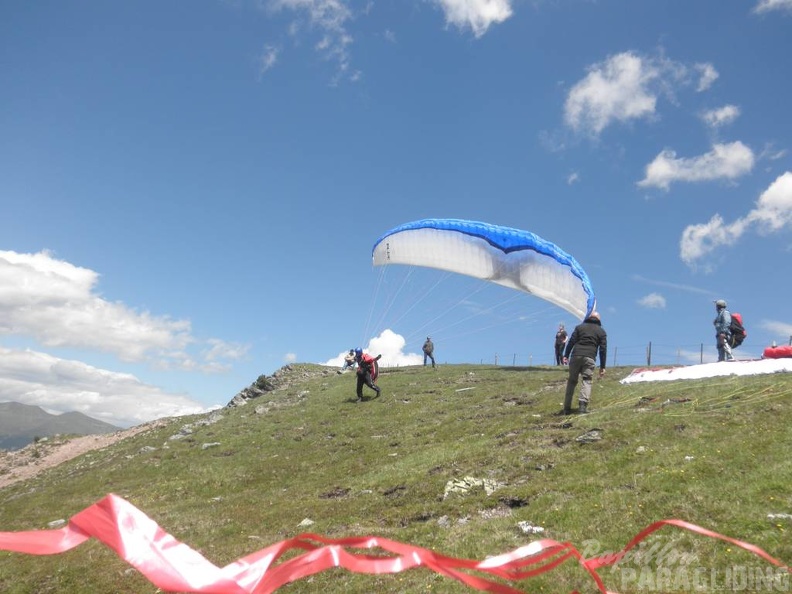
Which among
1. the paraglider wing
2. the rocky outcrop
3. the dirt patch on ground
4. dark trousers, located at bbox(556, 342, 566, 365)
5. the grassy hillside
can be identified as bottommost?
the dirt patch on ground

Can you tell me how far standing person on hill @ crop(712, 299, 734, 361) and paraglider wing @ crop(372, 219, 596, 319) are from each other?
5589 mm

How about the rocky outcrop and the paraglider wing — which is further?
the rocky outcrop

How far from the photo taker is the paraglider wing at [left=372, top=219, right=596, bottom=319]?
26891mm

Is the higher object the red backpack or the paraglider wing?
the paraglider wing

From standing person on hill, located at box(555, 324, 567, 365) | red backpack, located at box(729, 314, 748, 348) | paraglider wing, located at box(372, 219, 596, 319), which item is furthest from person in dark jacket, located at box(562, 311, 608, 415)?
standing person on hill, located at box(555, 324, 567, 365)

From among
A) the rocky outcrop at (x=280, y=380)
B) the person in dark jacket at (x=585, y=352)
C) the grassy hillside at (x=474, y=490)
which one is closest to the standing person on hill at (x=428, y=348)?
the rocky outcrop at (x=280, y=380)

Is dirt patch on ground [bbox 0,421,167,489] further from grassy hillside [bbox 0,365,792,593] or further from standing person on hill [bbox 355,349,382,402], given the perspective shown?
standing person on hill [bbox 355,349,382,402]

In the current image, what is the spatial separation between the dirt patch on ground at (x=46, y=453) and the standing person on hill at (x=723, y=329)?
35.3m

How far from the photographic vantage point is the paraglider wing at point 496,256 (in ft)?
88.2

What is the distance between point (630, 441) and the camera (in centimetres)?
1256

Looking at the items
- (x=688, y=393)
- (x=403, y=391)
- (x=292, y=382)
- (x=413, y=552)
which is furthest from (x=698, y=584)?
(x=292, y=382)

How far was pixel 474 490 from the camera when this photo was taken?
11.5 meters

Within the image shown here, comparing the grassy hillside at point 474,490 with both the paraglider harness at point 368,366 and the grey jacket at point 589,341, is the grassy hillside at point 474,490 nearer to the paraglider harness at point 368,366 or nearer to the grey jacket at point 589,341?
the grey jacket at point 589,341

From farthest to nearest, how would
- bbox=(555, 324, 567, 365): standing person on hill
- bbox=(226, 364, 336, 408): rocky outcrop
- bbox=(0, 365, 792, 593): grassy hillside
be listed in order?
bbox=(226, 364, 336, 408): rocky outcrop
bbox=(555, 324, 567, 365): standing person on hill
bbox=(0, 365, 792, 593): grassy hillside
